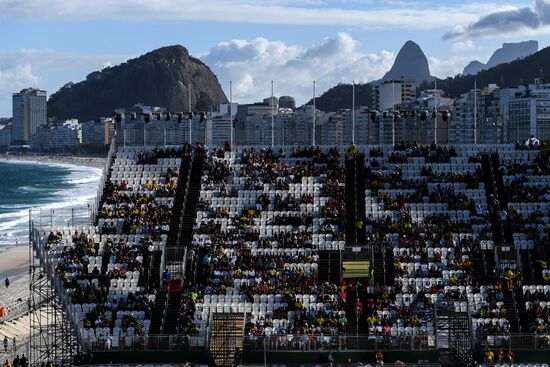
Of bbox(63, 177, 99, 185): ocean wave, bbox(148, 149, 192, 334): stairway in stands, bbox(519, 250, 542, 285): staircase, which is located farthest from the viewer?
bbox(63, 177, 99, 185): ocean wave

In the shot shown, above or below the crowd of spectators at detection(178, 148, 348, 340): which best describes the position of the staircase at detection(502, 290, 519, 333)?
below

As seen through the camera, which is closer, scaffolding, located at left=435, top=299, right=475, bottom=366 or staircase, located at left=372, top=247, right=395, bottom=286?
scaffolding, located at left=435, top=299, right=475, bottom=366

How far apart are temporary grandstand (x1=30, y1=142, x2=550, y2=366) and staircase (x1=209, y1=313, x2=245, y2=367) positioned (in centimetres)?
7

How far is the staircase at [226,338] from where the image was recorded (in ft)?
140

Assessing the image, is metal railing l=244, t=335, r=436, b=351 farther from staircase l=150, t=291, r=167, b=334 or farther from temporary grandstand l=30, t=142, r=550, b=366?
staircase l=150, t=291, r=167, b=334

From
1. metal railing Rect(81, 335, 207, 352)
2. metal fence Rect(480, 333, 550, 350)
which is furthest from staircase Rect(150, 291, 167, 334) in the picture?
metal fence Rect(480, 333, 550, 350)

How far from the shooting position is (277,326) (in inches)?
1766

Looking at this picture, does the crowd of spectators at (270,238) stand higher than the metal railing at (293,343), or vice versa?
the crowd of spectators at (270,238)

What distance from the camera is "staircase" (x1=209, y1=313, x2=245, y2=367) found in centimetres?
4278

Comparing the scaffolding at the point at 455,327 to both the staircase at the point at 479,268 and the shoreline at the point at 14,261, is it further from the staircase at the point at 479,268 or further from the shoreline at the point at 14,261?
the shoreline at the point at 14,261

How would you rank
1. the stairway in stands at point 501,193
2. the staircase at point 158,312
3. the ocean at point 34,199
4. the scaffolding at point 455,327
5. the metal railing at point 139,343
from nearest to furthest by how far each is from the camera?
the metal railing at point 139,343
the scaffolding at point 455,327
the staircase at point 158,312
the stairway in stands at point 501,193
the ocean at point 34,199

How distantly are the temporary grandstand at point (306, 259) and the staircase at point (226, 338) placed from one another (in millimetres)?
69

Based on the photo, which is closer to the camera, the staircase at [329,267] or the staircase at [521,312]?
the staircase at [521,312]

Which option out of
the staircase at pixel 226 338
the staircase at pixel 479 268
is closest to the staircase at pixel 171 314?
the staircase at pixel 226 338
